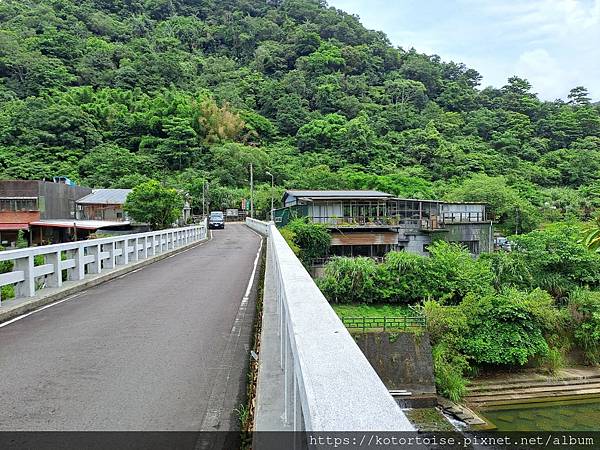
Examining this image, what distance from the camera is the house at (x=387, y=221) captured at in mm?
39812

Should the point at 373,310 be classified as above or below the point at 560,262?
below

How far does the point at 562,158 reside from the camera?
83750 mm

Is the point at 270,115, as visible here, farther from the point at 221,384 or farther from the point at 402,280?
the point at 221,384

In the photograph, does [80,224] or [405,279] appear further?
[80,224]

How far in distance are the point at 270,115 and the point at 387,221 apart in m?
70.3

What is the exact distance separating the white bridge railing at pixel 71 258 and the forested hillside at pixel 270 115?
146 ft

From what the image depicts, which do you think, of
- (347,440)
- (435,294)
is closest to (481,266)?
(435,294)

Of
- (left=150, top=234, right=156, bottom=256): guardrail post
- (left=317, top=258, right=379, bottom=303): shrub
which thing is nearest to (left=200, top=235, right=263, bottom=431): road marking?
(left=150, top=234, right=156, bottom=256): guardrail post

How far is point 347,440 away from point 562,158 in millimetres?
95660

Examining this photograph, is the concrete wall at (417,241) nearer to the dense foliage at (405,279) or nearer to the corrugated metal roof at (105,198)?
the dense foliage at (405,279)

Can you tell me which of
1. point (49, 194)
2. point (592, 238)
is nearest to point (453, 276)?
point (592, 238)

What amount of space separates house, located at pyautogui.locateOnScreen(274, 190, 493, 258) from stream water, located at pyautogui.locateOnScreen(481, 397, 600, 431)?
20189mm

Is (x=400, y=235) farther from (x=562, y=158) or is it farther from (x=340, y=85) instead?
(x=340, y=85)

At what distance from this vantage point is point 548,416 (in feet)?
66.6
